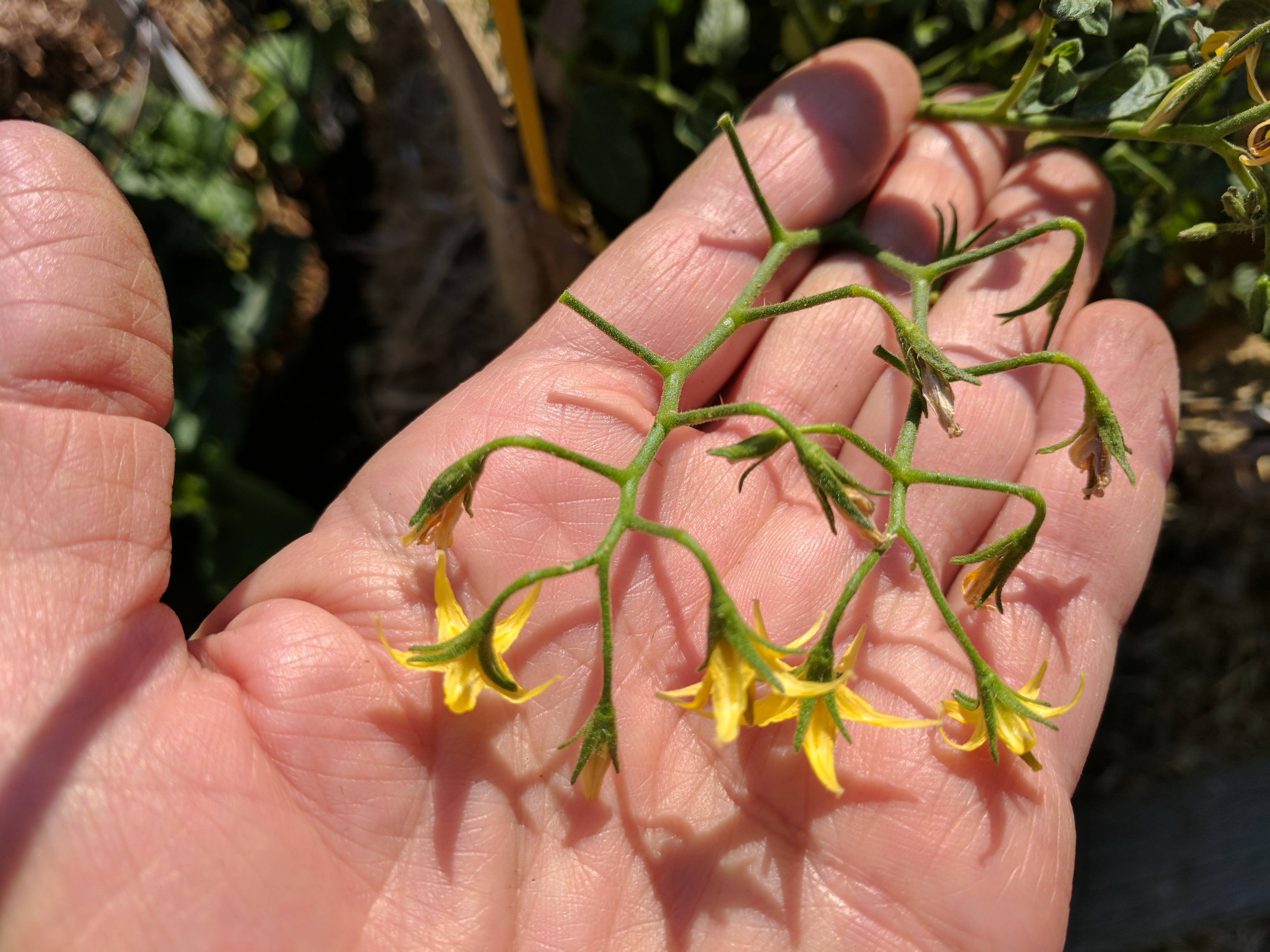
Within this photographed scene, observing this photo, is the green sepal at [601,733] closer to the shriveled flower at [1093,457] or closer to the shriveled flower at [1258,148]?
the shriveled flower at [1093,457]

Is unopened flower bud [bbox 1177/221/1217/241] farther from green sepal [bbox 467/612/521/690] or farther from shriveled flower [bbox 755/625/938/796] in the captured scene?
green sepal [bbox 467/612/521/690]

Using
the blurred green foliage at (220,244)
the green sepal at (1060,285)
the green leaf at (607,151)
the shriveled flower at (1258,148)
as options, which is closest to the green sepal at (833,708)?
the green sepal at (1060,285)

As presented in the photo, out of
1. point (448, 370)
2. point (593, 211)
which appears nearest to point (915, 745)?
point (593, 211)

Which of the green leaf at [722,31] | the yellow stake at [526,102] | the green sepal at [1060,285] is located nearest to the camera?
the green sepal at [1060,285]

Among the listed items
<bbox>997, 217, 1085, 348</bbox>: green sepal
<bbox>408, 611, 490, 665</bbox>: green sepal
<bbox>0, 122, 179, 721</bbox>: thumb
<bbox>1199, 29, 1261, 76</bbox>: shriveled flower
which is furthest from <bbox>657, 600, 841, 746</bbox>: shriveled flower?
<bbox>1199, 29, 1261, 76</bbox>: shriveled flower

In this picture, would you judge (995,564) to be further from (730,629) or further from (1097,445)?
(730,629)

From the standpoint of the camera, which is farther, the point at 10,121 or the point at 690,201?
the point at 690,201

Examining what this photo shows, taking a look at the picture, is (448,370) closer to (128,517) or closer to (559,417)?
(559,417)
